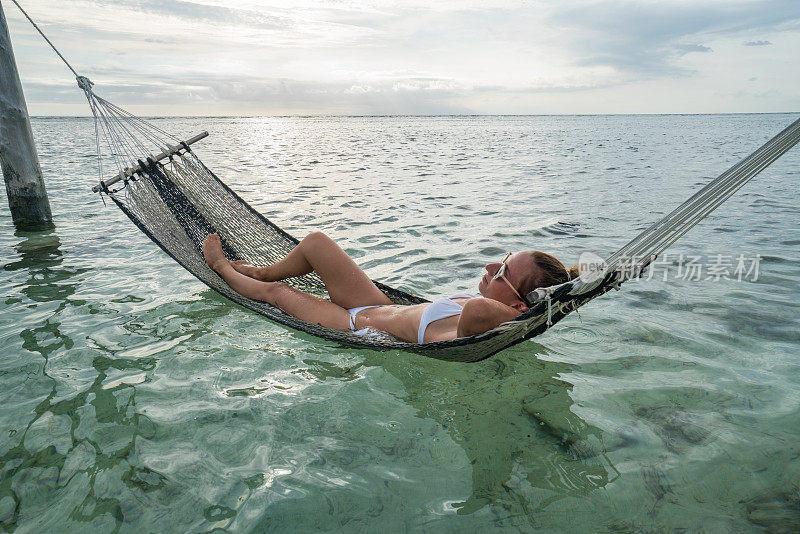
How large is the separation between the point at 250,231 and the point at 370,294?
1396mm

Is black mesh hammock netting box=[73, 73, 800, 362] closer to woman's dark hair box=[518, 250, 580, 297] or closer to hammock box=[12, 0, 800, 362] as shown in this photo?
hammock box=[12, 0, 800, 362]

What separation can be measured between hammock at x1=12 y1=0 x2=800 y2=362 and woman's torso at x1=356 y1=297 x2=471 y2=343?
117 millimetres

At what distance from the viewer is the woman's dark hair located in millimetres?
2309

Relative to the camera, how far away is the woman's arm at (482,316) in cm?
220

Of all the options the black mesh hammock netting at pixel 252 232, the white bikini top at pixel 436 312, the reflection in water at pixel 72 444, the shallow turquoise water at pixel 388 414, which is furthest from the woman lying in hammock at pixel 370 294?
the reflection in water at pixel 72 444

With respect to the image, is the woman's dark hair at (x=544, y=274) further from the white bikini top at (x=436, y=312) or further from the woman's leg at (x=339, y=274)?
the woman's leg at (x=339, y=274)

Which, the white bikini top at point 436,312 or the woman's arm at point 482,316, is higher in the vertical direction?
the woman's arm at point 482,316

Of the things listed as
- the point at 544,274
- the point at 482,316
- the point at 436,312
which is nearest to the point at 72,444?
the point at 436,312

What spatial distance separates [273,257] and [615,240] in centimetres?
387

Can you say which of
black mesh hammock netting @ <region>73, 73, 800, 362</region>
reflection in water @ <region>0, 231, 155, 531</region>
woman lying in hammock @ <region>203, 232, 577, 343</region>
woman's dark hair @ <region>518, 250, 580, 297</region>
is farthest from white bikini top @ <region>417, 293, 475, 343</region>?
reflection in water @ <region>0, 231, 155, 531</region>

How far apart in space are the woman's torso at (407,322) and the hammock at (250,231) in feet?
0.39

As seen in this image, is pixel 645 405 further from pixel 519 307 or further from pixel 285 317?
pixel 285 317

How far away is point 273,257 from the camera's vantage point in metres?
3.80

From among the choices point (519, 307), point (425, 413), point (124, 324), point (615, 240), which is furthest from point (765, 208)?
point (124, 324)
